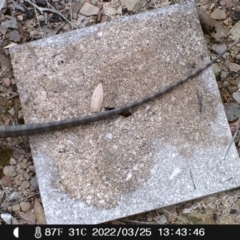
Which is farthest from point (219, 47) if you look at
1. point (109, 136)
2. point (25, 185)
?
point (25, 185)

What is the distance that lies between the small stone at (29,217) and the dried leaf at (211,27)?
1421 millimetres

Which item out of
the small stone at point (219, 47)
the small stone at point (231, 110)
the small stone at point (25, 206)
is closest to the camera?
the small stone at point (25, 206)

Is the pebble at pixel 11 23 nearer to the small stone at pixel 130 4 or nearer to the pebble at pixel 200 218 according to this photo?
the small stone at pixel 130 4

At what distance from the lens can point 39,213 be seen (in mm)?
2934

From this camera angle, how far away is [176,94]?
2988mm

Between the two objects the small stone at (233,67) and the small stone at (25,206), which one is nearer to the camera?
the small stone at (25,206)

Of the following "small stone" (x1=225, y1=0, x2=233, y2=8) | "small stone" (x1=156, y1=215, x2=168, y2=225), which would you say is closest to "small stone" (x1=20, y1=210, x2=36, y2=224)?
"small stone" (x1=156, y1=215, x2=168, y2=225)

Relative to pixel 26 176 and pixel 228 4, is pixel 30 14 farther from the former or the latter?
pixel 228 4

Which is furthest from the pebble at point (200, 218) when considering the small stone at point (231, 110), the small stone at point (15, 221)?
the small stone at point (15, 221)

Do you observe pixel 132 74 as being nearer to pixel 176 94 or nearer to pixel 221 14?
pixel 176 94

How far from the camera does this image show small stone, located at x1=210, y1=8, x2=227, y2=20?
3.25 m

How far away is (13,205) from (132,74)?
3.10ft

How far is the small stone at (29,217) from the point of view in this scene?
2.93m

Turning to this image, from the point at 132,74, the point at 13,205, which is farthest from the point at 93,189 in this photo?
the point at 132,74
